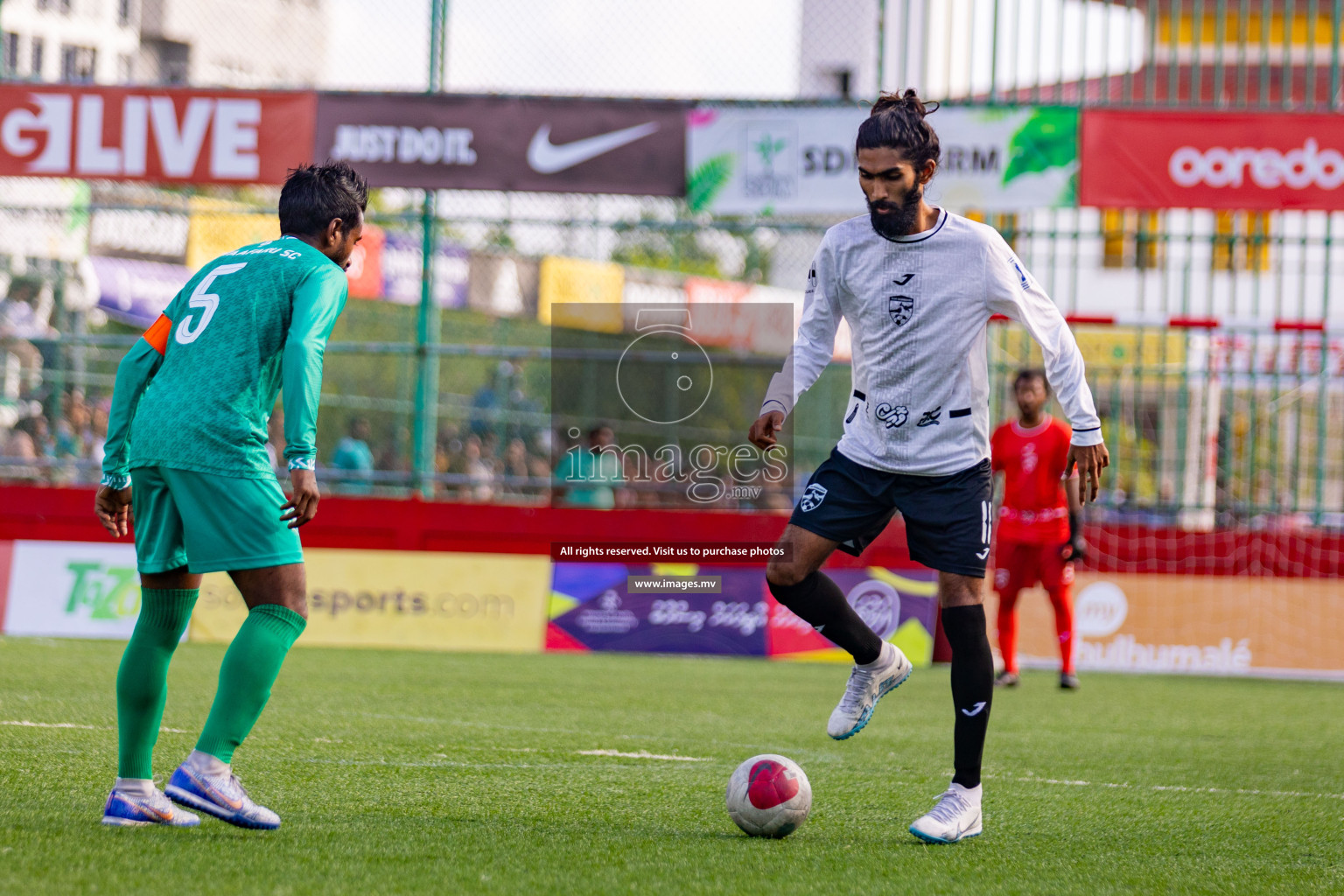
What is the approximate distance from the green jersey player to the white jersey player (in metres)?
1.47

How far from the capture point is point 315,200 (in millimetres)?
4211

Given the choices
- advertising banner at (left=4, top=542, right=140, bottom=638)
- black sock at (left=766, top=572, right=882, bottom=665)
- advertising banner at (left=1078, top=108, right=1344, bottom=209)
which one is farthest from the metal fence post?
black sock at (left=766, top=572, right=882, bottom=665)

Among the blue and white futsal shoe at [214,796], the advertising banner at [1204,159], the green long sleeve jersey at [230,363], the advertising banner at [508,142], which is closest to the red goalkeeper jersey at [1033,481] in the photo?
the advertising banner at [1204,159]

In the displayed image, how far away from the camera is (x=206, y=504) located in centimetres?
398

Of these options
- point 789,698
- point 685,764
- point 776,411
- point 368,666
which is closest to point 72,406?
point 368,666

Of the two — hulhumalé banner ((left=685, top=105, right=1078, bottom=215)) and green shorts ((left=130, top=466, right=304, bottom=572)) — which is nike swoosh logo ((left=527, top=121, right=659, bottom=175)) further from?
green shorts ((left=130, top=466, right=304, bottom=572))

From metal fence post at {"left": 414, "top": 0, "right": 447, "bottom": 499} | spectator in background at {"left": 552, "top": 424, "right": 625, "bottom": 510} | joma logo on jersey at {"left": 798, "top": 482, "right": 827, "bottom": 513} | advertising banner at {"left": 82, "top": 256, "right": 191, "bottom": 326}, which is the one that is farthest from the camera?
advertising banner at {"left": 82, "top": 256, "right": 191, "bottom": 326}

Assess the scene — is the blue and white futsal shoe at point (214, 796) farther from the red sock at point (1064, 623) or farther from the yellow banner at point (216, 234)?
the yellow banner at point (216, 234)

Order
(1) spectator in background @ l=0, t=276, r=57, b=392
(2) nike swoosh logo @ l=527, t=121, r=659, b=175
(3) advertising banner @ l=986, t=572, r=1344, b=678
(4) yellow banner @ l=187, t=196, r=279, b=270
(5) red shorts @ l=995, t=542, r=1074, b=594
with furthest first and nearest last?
(4) yellow banner @ l=187, t=196, r=279, b=270 < (1) spectator in background @ l=0, t=276, r=57, b=392 < (2) nike swoosh logo @ l=527, t=121, r=659, b=175 < (3) advertising banner @ l=986, t=572, r=1344, b=678 < (5) red shorts @ l=995, t=542, r=1074, b=594

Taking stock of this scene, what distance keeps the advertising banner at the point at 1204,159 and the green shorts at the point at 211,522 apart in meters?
9.12

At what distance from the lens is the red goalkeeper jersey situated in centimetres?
988

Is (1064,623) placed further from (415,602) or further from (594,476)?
(415,602)

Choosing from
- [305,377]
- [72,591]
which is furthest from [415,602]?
[305,377]

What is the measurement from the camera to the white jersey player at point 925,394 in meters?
4.41
